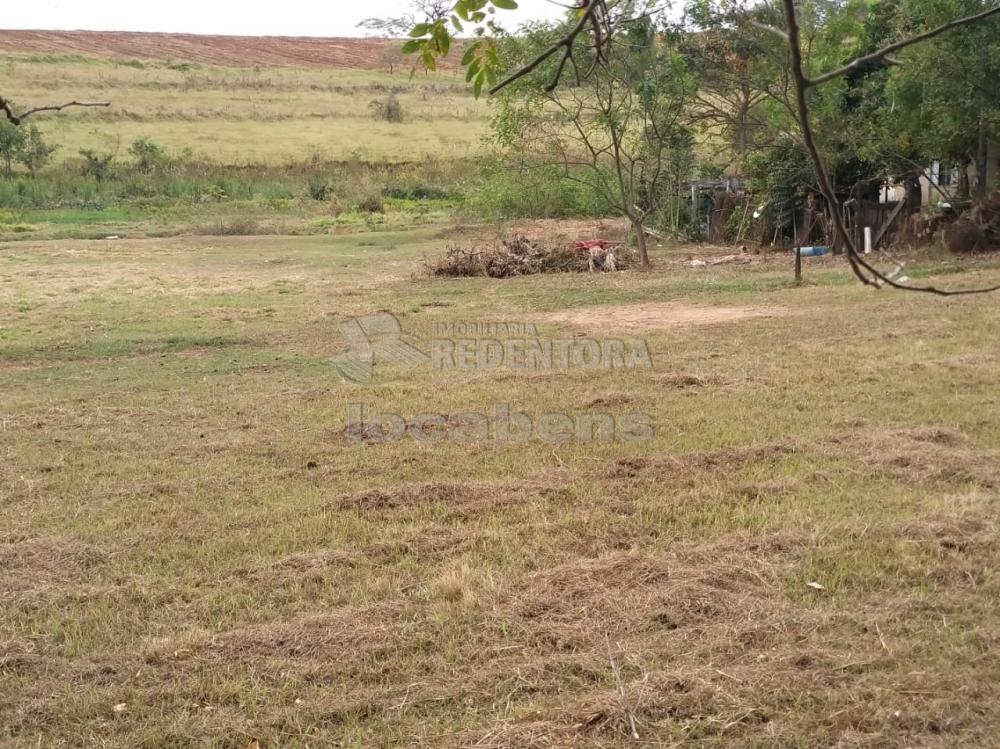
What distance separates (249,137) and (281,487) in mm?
41813

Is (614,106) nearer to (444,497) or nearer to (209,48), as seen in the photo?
(444,497)

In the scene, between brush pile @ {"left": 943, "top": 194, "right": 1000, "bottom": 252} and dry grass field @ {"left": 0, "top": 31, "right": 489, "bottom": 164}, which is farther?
dry grass field @ {"left": 0, "top": 31, "right": 489, "bottom": 164}

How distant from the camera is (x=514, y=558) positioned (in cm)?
431

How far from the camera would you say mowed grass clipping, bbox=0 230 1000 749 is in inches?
121

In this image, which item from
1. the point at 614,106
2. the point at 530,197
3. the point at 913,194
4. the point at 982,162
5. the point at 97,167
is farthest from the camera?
the point at 97,167

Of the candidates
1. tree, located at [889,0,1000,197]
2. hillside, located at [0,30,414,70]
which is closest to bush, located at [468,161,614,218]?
tree, located at [889,0,1000,197]

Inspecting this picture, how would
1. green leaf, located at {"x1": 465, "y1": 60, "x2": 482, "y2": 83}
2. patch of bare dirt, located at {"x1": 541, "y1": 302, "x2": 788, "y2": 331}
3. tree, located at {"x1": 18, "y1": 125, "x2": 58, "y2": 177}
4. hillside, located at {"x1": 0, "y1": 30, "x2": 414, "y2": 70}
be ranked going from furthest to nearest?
hillside, located at {"x1": 0, "y1": 30, "x2": 414, "y2": 70} < tree, located at {"x1": 18, "y1": 125, "x2": 58, "y2": 177} < patch of bare dirt, located at {"x1": 541, "y1": 302, "x2": 788, "y2": 331} < green leaf, located at {"x1": 465, "y1": 60, "x2": 482, "y2": 83}

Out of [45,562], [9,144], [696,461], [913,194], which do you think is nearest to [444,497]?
[696,461]

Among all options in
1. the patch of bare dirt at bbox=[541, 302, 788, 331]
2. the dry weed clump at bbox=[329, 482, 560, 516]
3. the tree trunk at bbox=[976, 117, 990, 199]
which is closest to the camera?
the dry weed clump at bbox=[329, 482, 560, 516]

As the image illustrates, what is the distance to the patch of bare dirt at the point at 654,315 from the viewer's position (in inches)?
439

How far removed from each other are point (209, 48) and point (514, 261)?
57908mm

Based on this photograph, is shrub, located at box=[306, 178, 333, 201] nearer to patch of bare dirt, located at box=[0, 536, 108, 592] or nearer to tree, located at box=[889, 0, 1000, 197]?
tree, located at box=[889, 0, 1000, 197]

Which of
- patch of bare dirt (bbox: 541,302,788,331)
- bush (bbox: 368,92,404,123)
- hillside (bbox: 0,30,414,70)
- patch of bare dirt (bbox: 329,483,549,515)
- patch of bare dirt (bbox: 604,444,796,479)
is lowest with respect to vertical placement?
patch of bare dirt (bbox: 329,483,549,515)

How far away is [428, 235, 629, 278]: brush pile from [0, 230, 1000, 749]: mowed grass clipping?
26.8 feet
